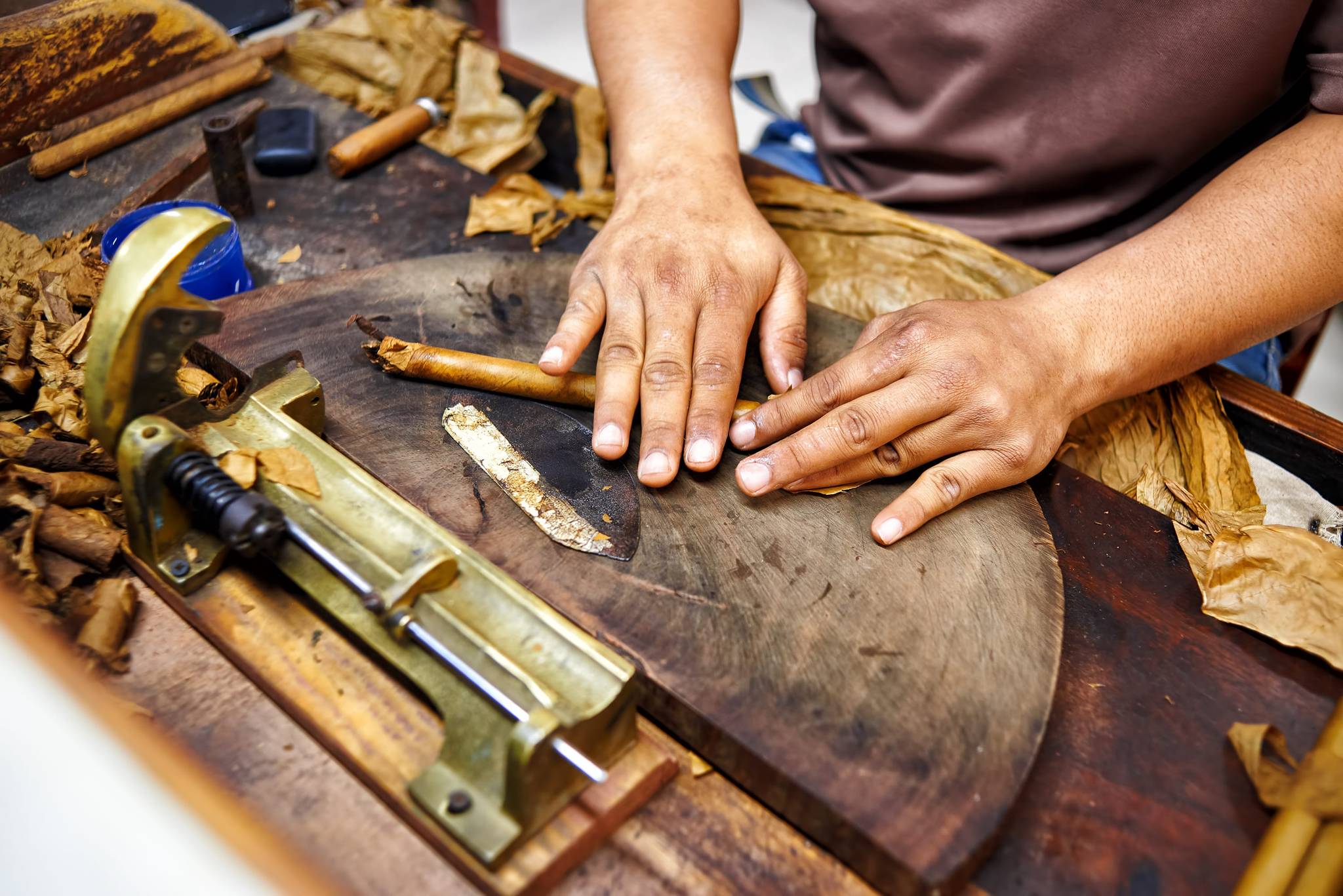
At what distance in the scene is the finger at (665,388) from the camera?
1049 millimetres

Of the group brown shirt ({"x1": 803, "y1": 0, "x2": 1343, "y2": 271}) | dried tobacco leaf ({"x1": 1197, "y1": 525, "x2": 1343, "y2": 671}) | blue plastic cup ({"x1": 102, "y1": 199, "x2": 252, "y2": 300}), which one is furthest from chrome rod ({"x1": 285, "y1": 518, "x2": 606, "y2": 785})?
brown shirt ({"x1": 803, "y1": 0, "x2": 1343, "y2": 271})

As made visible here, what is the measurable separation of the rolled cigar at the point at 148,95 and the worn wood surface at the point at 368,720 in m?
0.98

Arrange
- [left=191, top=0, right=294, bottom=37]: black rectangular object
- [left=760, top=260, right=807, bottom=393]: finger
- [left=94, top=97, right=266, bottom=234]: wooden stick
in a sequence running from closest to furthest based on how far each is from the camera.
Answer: [left=760, top=260, right=807, bottom=393]: finger < [left=94, top=97, right=266, bottom=234]: wooden stick < [left=191, top=0, right=294, bottom=37]: black rectangular object

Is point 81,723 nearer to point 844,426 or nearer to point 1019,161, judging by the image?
point 844,426

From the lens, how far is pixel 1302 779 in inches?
32.8

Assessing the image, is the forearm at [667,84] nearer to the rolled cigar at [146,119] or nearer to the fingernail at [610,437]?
the fingernail at [610,437]

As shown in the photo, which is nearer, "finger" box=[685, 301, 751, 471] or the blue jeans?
"finger" box=[685, 301, 751, 471]

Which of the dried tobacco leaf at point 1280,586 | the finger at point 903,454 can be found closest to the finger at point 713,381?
the finger at point 903,454

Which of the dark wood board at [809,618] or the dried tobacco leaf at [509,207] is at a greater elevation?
the dried tobacco leaf at [509,207]

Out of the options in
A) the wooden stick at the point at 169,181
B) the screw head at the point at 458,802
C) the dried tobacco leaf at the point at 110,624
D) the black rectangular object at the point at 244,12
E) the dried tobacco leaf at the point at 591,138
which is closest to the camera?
the screw head at the point at 458,802

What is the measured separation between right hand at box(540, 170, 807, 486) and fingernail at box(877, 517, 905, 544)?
0.20m

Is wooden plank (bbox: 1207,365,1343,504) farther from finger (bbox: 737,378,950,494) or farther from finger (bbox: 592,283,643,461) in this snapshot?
finger (bbox: 592,283,643,461)

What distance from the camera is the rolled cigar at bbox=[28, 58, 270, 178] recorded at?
1486 mm

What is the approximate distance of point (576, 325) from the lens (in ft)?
3.86
